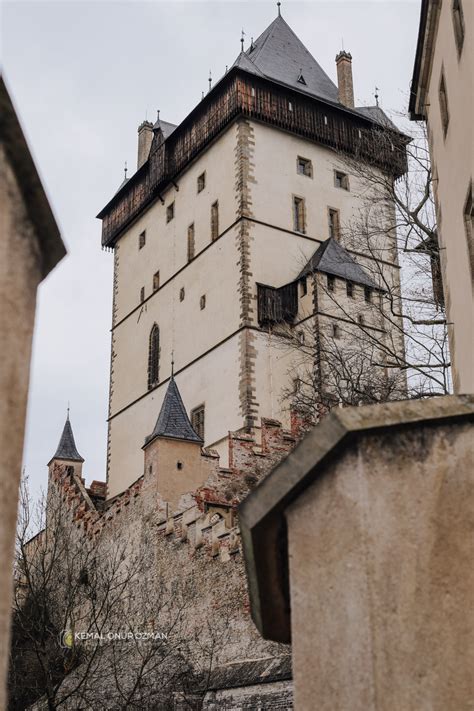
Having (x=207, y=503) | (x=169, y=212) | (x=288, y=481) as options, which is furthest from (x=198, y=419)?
(x=288, y=481)

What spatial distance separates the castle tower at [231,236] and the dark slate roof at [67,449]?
1.93 meters

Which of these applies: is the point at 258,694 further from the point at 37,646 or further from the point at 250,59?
the point at 250,59

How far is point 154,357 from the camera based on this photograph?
38594 mm

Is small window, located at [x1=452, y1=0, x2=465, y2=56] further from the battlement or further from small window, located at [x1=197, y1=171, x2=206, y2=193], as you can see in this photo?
small window, located at [x1=197, y1=171, x2=206, y2=193]

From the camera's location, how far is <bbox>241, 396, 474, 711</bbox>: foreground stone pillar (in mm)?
2855

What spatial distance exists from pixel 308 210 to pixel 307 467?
33821 millimetres

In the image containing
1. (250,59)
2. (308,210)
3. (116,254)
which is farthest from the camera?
(116,254)

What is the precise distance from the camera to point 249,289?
109 feet

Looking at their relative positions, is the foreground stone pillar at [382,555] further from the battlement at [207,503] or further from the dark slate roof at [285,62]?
the dark slate roof at [285,62]

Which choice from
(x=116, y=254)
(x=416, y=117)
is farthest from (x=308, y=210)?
(x=416, y=117)

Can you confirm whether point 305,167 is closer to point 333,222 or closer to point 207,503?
point 333,222

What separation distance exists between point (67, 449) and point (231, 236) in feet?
31.6

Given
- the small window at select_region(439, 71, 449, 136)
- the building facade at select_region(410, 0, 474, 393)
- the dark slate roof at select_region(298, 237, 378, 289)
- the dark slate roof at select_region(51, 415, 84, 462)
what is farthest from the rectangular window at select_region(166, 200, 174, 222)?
the small window at select_region(439, 71, 449, 136)

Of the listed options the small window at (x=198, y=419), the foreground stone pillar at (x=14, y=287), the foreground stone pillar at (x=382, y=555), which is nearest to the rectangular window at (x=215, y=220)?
the small window at (x=198, y=419)
